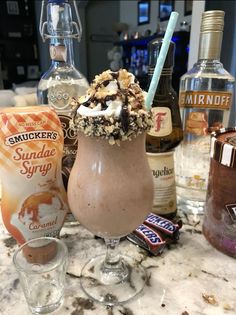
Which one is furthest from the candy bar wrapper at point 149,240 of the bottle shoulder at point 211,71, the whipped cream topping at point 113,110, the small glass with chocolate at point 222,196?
the bottle shoulder at point 211,71

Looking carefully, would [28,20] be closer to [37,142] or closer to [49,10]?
[49,10]

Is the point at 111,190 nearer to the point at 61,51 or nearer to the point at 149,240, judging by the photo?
the point at 149,240

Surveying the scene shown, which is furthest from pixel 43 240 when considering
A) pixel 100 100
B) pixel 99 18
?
pixel 99 18

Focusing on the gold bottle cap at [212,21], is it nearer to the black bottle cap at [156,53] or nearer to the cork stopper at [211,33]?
the cork stopper at [211,33]

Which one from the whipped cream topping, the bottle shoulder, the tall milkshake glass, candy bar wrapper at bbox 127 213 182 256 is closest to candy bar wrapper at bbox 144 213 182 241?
candy bar wrapper at bbox 127 213 182 256

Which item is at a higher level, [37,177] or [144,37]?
[144,37]

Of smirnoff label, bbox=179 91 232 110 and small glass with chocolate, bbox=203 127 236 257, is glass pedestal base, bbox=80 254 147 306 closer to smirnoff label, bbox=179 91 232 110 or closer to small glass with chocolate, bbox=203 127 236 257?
small glass with chocolate, bbox=203 127 236 257

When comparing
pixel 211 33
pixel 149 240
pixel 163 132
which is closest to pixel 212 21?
pixel 211 33
